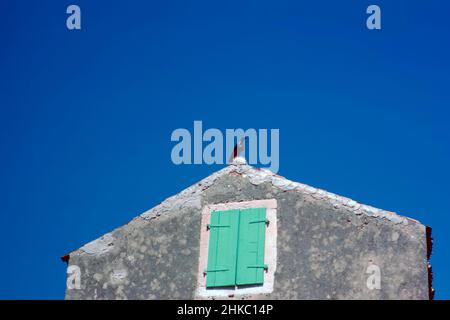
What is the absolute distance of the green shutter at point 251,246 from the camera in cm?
1695

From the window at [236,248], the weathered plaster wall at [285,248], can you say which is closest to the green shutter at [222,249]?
the window at [236,248]

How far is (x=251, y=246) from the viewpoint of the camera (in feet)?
56.4

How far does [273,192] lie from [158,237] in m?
2.19

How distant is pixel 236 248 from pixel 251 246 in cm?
26

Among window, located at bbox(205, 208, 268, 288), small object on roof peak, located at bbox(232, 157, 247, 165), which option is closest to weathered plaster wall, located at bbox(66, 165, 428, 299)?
small object on roof peak, located at bbox(232, 157, 247, 165)

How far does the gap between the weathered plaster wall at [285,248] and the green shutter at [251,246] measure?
0.29 metres

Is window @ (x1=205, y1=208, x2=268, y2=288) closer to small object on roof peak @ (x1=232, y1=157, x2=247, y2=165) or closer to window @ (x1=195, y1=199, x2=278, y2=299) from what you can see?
window @ (x1=195, y1=199, x2=278, y2=299)

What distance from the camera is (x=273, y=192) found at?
1759cm

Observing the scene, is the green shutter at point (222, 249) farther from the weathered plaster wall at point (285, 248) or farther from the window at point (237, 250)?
the weathered plaster wall at point (285, 248)

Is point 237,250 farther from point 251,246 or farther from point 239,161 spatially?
point 239,161

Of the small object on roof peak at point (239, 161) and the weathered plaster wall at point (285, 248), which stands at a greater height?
the small object on roof peak at point (239, 161)
